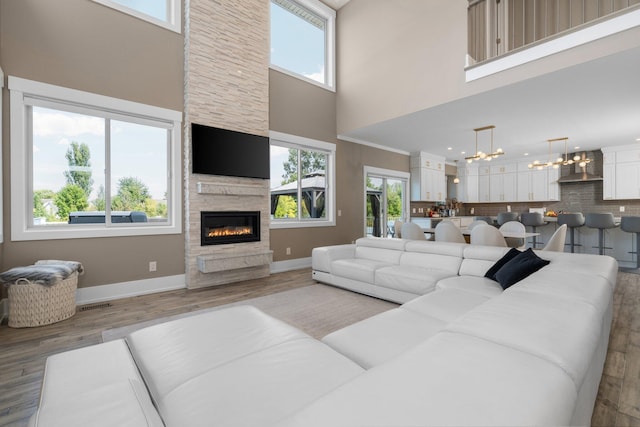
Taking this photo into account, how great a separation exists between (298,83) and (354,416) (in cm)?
599

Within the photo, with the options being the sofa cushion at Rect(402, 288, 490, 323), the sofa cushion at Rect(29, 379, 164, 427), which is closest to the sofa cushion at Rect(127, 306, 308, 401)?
the sofa cushion at Rect(29, 379, 164, 427)

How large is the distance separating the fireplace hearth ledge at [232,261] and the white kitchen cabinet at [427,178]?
5008mm

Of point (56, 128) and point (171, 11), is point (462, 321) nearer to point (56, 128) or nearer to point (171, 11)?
point (56, 128)

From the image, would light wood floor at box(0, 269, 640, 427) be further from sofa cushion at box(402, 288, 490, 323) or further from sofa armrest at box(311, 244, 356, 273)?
sofa cushion at box(402, 288, 490, 323)

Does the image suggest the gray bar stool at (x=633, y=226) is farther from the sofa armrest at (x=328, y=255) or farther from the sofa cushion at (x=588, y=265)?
the sofa armrest at (x=328, y=255)

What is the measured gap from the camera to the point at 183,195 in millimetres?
4250

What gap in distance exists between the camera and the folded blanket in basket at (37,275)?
272 cm

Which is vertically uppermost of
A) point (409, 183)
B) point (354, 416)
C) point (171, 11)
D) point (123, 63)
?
point (171, 11)

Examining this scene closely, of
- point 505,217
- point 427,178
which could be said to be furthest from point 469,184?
point 505,217

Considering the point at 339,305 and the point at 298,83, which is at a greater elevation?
the point at 298,83

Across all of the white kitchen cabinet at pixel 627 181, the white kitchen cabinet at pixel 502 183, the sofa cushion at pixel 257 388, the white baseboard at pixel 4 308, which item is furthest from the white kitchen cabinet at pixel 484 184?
the white baseboard at pixel 4 308

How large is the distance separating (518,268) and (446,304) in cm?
88

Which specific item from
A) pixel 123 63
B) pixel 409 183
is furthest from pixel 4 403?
pixel 409 183

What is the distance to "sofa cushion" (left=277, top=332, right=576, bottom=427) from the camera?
24.1 inches
